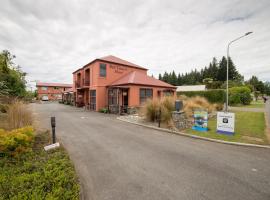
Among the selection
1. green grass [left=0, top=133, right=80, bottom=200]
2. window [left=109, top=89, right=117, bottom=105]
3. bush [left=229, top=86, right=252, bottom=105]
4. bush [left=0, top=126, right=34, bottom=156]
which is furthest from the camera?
bush [left=229, top=86, right=252, bottom=105]

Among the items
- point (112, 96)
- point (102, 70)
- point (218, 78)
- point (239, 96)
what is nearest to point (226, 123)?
point (112, 96)

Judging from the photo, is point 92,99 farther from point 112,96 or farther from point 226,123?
point 226,123

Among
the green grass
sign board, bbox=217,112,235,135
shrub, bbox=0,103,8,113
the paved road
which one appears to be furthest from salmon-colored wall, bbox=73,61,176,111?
the green grass

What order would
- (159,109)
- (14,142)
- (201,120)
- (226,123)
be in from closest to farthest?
1. (14,142)
2. (226,123)
3. (201,120)
4. (159,109)

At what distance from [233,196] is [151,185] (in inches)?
65.9

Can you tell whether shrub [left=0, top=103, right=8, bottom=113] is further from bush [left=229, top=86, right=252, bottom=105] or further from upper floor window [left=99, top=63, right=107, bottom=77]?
bush [left=229, top=86, right=252, bottom=105]

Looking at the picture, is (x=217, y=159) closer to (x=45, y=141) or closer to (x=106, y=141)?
(x=106, y=141)

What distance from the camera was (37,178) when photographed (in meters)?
2.91

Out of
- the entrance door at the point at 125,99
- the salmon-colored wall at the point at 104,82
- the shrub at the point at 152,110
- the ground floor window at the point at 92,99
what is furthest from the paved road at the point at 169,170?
the ground floor window at the point at 92,99

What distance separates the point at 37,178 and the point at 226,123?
817cm

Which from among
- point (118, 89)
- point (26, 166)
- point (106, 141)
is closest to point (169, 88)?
point (118, 89)

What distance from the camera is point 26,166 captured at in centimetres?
340

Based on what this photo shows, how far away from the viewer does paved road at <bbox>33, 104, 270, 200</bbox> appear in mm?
2797

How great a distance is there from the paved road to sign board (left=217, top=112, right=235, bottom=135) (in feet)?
5.54
